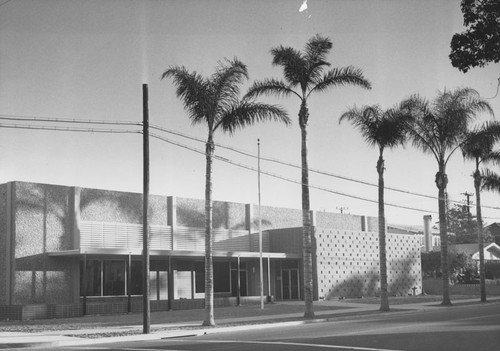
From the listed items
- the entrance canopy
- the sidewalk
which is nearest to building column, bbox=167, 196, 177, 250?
the sidewalk

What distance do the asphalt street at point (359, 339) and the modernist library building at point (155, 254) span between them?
13495mm

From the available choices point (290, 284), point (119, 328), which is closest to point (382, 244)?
point (119, 328)

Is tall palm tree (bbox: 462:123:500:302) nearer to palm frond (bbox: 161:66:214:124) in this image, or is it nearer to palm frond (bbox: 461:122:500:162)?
palm frond (bbox: 461:122:500:162)

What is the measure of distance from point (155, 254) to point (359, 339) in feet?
62.9

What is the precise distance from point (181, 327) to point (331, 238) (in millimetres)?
24606

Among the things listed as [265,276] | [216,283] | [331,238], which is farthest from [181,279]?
[331,238]

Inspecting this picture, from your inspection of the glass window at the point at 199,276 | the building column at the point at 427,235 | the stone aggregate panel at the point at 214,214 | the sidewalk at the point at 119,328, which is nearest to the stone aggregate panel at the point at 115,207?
the stone aggregate panel at the point at 214,214

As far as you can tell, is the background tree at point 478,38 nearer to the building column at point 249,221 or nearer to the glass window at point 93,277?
the glass window at point 93,277

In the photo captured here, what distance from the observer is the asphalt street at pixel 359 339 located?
56.3 ft

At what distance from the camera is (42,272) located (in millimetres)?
34812

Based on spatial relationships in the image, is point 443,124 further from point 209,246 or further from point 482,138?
point 209,246

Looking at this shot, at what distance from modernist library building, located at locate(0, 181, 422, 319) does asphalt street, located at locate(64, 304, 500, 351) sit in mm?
13495

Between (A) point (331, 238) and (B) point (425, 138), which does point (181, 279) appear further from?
(B) point (425, 138)

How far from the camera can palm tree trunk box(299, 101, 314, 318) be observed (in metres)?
29.2
